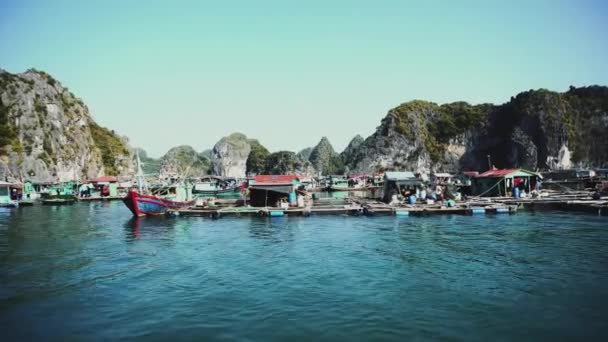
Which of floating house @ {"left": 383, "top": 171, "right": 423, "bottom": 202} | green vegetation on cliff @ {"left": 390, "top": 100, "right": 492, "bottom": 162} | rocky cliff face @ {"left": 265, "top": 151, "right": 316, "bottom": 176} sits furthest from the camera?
rocky cliff face @ {"left": 265, "top": 151, "right": 316, "bottom": 176}

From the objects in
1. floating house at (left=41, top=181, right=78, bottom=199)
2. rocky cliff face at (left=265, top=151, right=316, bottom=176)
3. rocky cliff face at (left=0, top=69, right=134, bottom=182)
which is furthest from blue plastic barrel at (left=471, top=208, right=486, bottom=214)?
rocky cliff face at (left=265, top=151, right=316, bottom=176)

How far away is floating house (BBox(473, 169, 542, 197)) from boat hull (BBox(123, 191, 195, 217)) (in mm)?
36531

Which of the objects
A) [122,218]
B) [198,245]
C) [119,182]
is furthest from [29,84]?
[198,245]

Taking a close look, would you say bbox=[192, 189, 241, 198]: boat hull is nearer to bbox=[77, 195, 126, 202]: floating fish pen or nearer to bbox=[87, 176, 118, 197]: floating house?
bbox=[87, 176, 118, 197]: floating house

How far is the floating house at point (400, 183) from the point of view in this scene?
44.0 meters

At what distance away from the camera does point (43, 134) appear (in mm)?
95750

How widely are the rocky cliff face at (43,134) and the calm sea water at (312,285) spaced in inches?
2653

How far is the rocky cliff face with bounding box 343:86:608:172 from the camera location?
436ft

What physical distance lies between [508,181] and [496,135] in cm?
11356

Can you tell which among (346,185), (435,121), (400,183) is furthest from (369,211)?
(435,121)

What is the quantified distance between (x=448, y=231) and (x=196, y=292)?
19.1 metres

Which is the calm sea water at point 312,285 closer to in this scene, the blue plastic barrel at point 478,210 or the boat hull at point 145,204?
the blue plastic barrel at point 478,210

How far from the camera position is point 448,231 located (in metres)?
28.4

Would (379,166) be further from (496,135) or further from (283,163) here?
(283,163)
